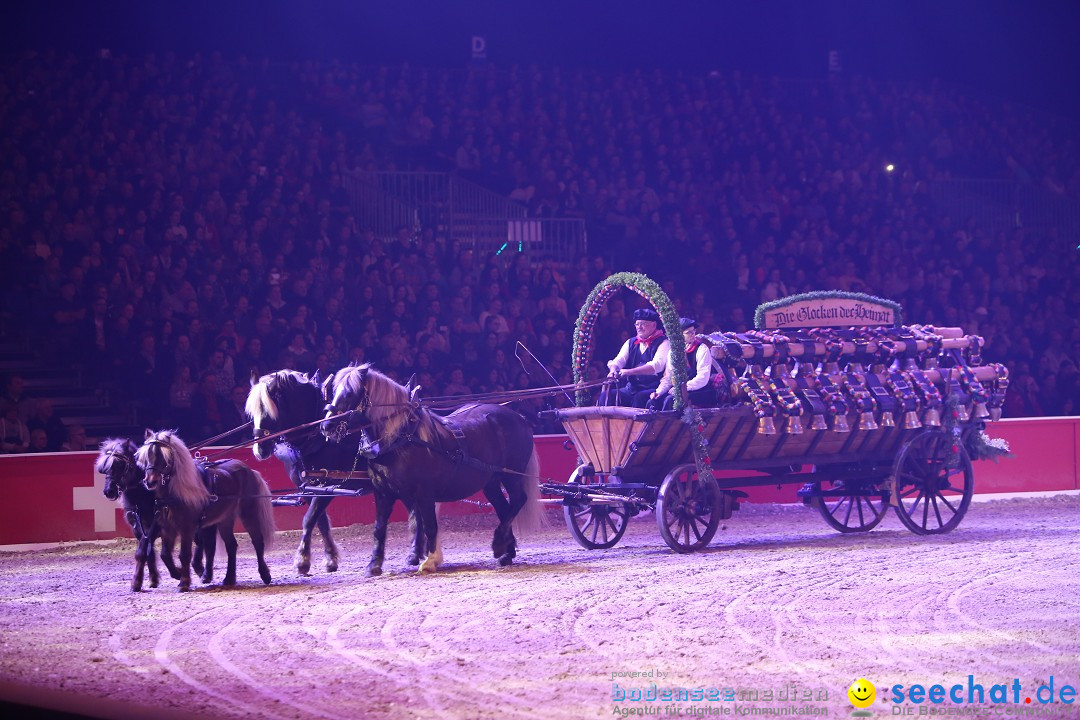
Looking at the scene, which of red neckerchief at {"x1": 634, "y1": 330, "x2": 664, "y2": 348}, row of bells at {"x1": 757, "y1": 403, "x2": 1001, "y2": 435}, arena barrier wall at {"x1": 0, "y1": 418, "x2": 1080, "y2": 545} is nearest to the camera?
row of bells at {"x1": 757, "y1": 403, "x2": 1001, "y2": 435}

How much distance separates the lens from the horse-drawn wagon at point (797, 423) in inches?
432

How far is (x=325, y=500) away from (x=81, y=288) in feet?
22.5

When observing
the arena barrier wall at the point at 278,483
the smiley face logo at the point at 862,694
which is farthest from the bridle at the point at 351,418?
the smiley face logo at the point at 862,694

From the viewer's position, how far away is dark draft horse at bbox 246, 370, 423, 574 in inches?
378

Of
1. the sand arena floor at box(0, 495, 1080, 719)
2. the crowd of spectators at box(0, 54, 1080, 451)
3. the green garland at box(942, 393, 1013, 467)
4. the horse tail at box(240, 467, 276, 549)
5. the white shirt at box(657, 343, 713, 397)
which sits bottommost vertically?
the sand arena floor at box(0, 495, 1080, 719)

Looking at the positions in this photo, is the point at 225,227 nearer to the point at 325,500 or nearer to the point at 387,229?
the point at 387,229

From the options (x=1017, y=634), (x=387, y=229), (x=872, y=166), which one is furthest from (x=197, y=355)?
(x=872, y=166)

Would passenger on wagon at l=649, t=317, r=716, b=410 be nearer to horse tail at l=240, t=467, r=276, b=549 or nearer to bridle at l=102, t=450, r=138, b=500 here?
horse tail at l=240, t=467, r=276, b=549

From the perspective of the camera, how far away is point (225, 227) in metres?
16.7

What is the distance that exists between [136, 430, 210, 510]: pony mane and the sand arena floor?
73cm

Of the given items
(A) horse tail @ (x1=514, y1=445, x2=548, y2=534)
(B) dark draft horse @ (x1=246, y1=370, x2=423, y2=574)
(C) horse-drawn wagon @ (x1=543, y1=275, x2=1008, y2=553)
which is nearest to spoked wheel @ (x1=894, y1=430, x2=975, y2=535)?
(C) horse-drawn wagon @ (x1=543, y1=275, x2=1008, y2=553)

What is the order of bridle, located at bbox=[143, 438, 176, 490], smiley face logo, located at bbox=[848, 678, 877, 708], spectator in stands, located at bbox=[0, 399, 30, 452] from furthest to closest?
1. spectator in stands, located at bbox=[0, 399, 30, 452]
2. bridle, located at bbox=[143, 438, 176, 490]
3. smiley face logo, located at bbox=[848, 678, 877, 708]

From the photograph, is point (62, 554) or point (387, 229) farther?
point (387, 229)

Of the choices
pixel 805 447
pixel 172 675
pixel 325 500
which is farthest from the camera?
pixel 805 447
